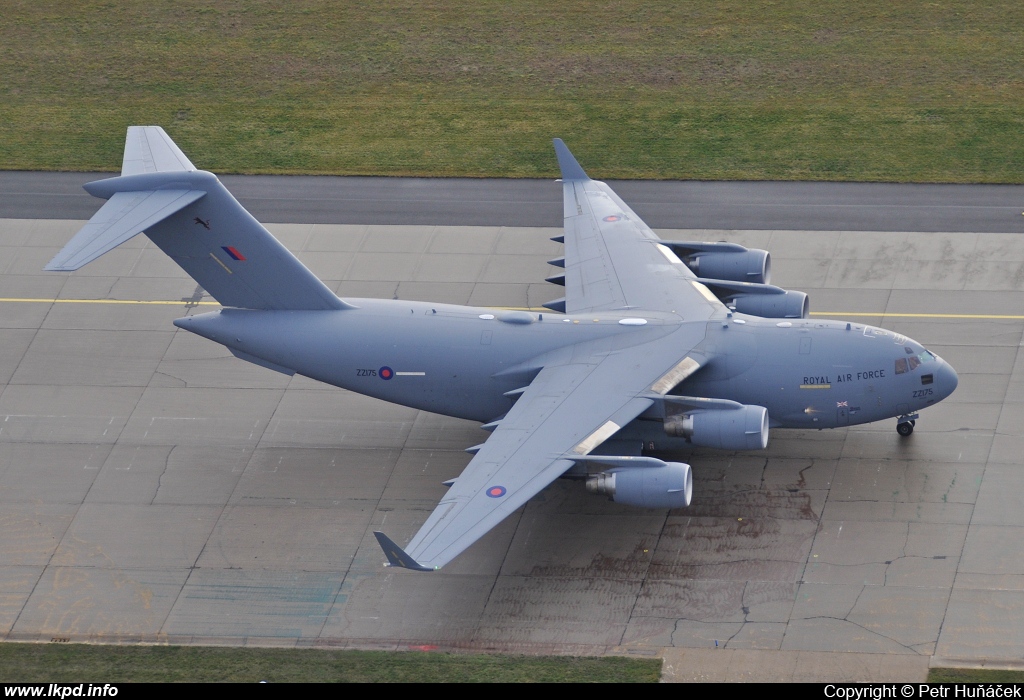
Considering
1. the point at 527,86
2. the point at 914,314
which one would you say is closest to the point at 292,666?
the point at 914,314

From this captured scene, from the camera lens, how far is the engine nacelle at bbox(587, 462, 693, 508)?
102ft

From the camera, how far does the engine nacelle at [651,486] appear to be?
1222 inches

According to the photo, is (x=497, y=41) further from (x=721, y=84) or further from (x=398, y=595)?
(x=398, y=595)

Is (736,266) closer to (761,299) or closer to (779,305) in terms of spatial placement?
(761,299)

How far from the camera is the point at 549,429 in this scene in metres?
32.3

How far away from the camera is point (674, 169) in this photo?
49.1 metres

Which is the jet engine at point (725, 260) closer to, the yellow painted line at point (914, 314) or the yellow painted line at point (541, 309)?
the yellow painted line at point (914, 314)

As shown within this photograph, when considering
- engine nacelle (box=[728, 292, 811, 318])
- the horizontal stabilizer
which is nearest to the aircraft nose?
engine nacelle (box=[728, 292, 811, 318])

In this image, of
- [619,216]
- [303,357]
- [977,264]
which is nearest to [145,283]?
[303,357]

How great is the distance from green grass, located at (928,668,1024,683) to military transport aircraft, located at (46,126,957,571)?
6595 millimetres

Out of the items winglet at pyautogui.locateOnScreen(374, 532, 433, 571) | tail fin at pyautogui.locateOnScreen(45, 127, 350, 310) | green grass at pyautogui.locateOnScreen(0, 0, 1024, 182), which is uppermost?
tail fin at pyautogui.locateOnScreen(45, 127, 350, 310)

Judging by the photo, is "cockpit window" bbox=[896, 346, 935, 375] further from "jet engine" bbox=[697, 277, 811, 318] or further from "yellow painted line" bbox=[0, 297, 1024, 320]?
"yellow painted line" bbox=[0, 297, 1024, 320]

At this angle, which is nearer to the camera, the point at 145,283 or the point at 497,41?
the point at 145,283

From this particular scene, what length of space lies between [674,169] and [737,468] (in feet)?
54.9
